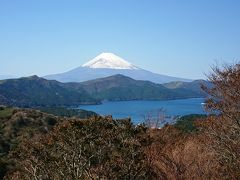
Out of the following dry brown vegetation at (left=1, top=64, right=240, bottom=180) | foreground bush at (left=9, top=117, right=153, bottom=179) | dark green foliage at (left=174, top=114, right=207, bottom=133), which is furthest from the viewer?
dark green foliage at (left=174, top=114, right=207, bottom=133)

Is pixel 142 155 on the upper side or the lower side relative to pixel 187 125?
upper

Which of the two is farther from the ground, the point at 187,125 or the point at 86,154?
the point at 86,154

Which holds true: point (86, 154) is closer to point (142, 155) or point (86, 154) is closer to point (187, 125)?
point (142, 155)

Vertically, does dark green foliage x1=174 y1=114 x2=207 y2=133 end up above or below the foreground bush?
below

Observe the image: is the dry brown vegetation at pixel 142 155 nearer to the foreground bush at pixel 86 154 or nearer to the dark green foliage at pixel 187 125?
the foreground bush at pixel 86 154

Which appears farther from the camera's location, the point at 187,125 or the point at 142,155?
the point at 187,125

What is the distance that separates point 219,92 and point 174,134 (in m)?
16.8

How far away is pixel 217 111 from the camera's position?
76.5 ft

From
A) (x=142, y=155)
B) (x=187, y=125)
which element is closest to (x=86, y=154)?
(x=142, y=155)

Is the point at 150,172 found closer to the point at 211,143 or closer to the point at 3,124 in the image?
the point at 211,143

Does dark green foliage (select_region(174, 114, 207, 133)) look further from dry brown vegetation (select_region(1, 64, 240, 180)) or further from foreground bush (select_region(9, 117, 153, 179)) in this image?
dry brown vegetation (select_region(1, 64, 240, 180))

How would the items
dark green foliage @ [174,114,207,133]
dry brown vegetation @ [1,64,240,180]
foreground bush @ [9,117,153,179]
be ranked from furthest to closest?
dark green foliage @ [174,114,207,133] → dry brown vegetation @ [1,64,240,180] → foreground bush @ [9,117,153,179]

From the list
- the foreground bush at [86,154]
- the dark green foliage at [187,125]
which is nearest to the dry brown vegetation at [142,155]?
the foreground bush at [86,154]

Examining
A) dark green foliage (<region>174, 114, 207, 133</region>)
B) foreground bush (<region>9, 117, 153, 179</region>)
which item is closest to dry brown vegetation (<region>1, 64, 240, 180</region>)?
foreground bush (<region>9, 117, 153, 179</region>)
